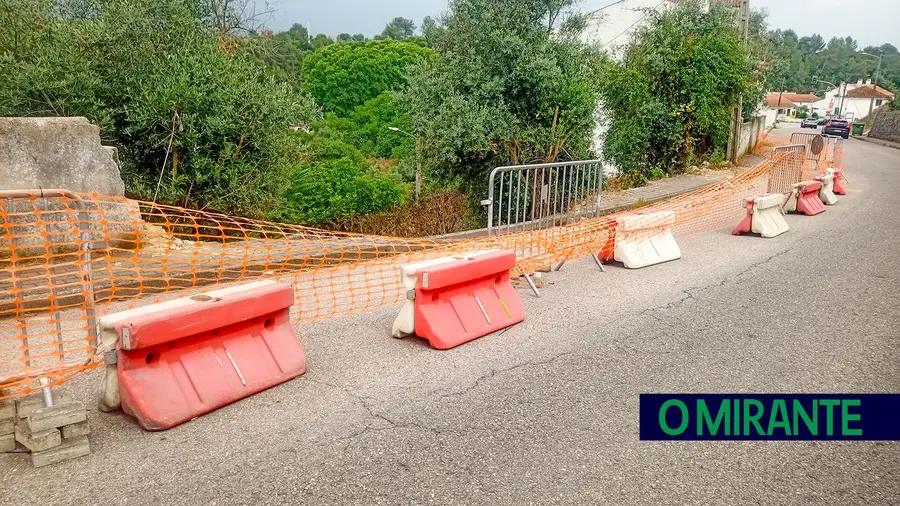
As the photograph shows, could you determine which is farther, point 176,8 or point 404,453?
point 176,8

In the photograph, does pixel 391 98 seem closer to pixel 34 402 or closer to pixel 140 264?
pixel 140 264

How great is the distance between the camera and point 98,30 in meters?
9.73

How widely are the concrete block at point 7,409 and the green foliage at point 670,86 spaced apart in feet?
60.2

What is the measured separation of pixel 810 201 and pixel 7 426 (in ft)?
48.0

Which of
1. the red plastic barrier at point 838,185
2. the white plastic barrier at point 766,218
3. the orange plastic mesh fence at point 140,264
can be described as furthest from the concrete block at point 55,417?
the red plastic barrier at point 838,185

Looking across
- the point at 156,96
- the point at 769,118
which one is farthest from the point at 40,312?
the point at 769,118

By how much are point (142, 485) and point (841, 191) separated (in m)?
18.5

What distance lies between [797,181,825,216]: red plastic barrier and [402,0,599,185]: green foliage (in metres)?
4.70

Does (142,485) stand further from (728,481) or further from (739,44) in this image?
(739,44)

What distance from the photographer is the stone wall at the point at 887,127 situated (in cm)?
4809

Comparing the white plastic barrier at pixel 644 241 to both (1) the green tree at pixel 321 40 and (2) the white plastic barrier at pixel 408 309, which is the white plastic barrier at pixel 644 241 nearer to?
(2) the white plastic barrier at pixel 408 309

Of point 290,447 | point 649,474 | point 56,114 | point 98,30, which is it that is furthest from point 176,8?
point 649,474

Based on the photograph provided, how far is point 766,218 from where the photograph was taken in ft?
37.6

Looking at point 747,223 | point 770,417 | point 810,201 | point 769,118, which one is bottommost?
point 769,118
